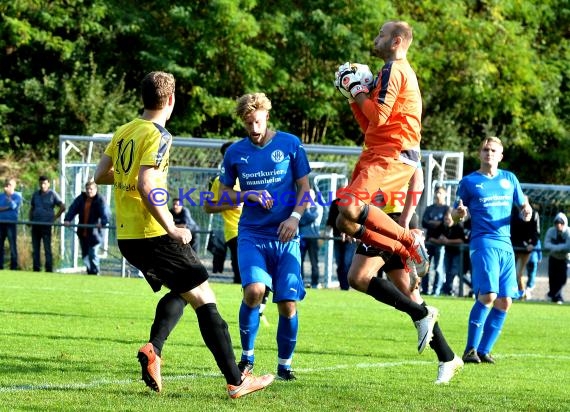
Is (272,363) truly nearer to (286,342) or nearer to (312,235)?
(286,342)

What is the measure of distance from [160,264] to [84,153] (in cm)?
1914

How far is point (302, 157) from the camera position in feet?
27.1

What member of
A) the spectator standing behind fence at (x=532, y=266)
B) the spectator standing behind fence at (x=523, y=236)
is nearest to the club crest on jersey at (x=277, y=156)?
the spectator standing behind fence at (x=523, y=236)

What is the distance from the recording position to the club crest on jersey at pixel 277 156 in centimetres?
824

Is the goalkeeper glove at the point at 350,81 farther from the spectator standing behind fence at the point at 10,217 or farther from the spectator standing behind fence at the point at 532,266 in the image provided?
the spectator standing behind fence at the point at 10,217

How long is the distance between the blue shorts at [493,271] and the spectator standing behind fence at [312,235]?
1066cm

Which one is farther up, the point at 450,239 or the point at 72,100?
the point at 72,100

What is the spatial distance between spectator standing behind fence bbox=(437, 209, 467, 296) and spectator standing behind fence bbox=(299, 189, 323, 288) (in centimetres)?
248

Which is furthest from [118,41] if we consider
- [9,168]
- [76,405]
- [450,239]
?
[76,405]

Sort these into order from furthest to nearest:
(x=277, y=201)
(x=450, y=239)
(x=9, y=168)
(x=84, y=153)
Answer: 1. (x=9, y=168)
2. (x=84, y=153)
3. (x=450, y=239)
4. (x=277, y=201)

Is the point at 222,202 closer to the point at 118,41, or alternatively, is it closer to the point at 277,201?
the point at 277,201

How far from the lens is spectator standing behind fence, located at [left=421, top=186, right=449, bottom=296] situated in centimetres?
2058

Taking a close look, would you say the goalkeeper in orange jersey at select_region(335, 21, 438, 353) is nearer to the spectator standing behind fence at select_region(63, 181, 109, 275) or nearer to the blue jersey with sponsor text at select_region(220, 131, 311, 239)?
the blue jersey with sponsor text at select_region(220, 131, 311, 239)

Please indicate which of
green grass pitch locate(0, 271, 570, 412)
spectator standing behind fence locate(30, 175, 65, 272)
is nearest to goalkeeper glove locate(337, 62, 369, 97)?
green grass pitch locate(0, 271, 570, 412)
